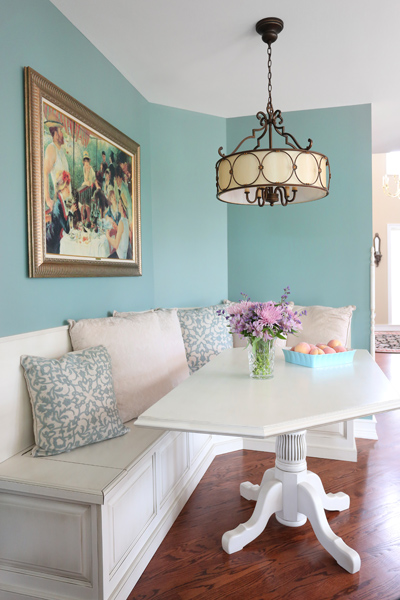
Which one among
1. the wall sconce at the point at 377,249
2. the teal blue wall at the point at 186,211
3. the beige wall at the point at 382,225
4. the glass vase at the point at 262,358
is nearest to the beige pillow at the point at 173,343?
the teal blue wall at the point at 186,211

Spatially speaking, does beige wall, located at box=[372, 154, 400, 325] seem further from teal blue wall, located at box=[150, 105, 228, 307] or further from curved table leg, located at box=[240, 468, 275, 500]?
curved table leg, located at box=[240, 468, 275, 500]

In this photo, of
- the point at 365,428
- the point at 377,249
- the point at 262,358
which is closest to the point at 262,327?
the point at 262,358

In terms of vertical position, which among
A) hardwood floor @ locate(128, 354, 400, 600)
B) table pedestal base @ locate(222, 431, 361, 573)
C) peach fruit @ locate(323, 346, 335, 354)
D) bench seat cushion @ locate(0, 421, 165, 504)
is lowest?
hardwood floor @ locate(128, 354, 400, 600)

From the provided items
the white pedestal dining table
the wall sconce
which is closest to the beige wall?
the wall sconce

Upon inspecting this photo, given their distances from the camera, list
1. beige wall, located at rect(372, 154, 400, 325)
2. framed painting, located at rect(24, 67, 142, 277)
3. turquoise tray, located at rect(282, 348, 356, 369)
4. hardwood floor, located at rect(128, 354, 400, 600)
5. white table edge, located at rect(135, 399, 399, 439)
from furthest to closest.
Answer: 1. beige wall, located at rect(372, 154, 400, 325)
2. turquoise tray, located at rect(282, 348, 356, 369)
3. framed painting, located at rect(24, 67, 142, 277)
4. hardwood floor, located at rect(128, 354, 400, 600)
5. white table edge, located at rect(135, 399, 399, 439)

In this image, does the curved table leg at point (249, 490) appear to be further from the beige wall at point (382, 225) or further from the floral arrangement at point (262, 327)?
the beige wall at point (382, 225)

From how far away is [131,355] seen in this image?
7.49 ft

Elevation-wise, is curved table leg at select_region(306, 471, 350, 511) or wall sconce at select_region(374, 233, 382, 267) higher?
wall sconce at select_region(374, 233, 382, 267)

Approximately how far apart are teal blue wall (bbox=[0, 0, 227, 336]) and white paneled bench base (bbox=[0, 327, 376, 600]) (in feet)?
0.89

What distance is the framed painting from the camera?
190cm

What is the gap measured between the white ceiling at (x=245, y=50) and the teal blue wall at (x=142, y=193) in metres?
0.14

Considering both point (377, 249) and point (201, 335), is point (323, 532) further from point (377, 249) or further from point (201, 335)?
point (377, 249)

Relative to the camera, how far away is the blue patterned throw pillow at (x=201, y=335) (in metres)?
2.94

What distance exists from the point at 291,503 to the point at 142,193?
2.24 meters
